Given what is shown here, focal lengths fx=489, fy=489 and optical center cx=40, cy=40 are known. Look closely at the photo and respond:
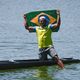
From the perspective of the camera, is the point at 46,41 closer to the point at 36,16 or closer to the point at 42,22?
the point at 42,22

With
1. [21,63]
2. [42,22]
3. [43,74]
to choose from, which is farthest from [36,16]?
[43,74]

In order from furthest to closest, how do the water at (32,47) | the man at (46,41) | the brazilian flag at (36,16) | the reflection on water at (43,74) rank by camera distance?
1. the brazilian flag at (36,16)
2. the man at (46,41)
3. the water at (32,47)
4. the reflection on water at (43,74)

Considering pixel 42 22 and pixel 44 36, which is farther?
pixel 44 36

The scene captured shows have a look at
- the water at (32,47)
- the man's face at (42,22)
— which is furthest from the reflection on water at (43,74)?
the man's face at (42,22)

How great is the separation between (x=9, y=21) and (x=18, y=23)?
103 inches

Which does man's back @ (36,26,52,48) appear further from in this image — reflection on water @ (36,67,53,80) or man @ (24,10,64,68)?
reflection on water @ (36,67,53,80)

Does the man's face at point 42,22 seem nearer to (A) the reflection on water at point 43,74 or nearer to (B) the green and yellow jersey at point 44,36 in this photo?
(B) the green and yellow jersey at point 44,36

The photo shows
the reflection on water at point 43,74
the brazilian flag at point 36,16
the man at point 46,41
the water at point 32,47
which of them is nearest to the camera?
the reflection on water at point 43,74

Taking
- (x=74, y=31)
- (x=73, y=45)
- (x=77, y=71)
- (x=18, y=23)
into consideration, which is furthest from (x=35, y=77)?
(x=18, y=23)

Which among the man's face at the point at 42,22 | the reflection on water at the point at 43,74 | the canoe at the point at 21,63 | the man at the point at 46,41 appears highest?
the man's face at the point at 42,22

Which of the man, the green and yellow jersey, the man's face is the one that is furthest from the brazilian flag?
the man's face

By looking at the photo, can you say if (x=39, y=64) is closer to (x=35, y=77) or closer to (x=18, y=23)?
(x=35, y=77)

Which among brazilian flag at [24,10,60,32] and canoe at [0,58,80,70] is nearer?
canoe at [0,58,80,70]

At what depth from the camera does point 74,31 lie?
45.2 meters
